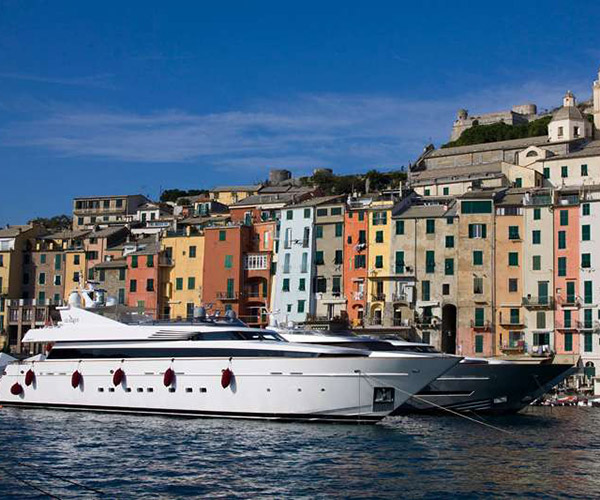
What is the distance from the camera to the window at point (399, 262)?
79.1 m

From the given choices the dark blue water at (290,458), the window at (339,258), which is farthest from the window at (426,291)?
the dark blue water at (290,458)

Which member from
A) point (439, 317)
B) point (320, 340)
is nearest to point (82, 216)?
point (439, 317)

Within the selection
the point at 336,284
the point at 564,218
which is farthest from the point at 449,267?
the point at 336,284

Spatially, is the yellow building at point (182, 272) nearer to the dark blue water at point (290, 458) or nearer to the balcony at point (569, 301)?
the balcony at point (569, 301)

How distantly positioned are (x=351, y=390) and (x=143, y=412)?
10335 millimetres

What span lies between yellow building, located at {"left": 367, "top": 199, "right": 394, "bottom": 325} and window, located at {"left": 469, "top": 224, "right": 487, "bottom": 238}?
6905 mm

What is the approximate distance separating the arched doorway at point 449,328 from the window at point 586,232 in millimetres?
11490

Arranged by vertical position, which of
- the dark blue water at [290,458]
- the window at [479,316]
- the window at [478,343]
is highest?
the window at [479,316]

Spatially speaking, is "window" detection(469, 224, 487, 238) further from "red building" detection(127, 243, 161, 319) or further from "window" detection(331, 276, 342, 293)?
"red building" detection(127, 243, 161, 319)

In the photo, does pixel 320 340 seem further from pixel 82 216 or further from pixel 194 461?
pixel 82 216

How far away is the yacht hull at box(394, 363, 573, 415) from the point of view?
51.5 metres

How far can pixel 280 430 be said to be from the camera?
1561 inches

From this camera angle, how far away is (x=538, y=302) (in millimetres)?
73562

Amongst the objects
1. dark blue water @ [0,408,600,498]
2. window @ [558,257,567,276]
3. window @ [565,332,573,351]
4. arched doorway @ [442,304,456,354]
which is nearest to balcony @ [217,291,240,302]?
arched doorway @ [442,304,456,354]
